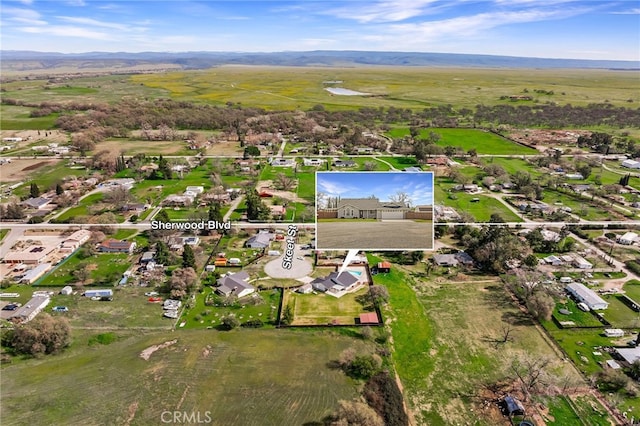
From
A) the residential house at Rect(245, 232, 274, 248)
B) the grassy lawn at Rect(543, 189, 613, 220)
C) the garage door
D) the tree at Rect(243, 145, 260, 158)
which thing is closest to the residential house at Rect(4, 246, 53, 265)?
the residential house at Rect(245, 232, 274, 248)

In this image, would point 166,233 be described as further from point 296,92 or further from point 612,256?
point 296,92

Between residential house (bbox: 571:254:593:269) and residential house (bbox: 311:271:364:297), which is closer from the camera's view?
residential house (bbox: 311:271:364:297)

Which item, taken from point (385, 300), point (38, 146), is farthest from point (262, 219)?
point (38, 146)

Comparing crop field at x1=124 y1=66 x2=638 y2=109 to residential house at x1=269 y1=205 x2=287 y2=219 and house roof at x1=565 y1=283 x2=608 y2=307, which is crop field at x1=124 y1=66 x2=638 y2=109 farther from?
house roof at x1=565 y1=283 x2=608 y2=307

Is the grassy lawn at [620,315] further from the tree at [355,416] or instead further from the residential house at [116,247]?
the residential house at [116,247]

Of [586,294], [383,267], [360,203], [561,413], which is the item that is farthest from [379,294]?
[586,294]

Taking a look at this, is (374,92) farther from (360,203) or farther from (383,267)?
(360,203)
